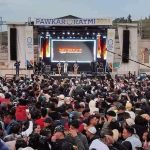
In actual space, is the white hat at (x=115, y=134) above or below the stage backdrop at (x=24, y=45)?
below

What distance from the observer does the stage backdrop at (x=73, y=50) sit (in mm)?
37438

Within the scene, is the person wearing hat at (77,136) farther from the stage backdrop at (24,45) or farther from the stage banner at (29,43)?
the stage banner at (29,43)

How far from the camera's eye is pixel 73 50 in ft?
124

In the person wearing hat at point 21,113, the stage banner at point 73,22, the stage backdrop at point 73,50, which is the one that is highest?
the stage banner at point 73,22

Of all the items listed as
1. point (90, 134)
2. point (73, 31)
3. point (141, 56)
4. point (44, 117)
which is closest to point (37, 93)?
point (44, 117)

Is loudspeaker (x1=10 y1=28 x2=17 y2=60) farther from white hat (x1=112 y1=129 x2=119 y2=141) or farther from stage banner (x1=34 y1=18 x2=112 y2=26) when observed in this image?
white hat (x1=112 y1=129 x2=119 y2=141)

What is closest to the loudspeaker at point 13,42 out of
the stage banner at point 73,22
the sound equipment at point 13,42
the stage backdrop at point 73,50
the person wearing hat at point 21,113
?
the sound equipment at point 13,42

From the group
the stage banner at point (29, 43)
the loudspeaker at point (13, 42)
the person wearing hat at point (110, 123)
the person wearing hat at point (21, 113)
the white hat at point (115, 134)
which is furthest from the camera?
the loudspeaker at point (13, 42)

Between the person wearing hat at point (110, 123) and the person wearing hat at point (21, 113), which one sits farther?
the person wearing hat at point (21, 113)

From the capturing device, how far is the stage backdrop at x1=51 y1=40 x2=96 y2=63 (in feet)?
123

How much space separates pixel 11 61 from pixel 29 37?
2.33 metres

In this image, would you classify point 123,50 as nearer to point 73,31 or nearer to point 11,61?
point 73,31

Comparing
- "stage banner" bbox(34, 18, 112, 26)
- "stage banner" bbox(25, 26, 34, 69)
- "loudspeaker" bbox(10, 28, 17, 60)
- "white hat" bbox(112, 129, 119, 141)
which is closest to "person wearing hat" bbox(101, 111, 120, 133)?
"white hat" bbox(112, 129, 119, 141)

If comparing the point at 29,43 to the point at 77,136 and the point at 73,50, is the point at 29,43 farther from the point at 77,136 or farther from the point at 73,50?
the point at 77,136
